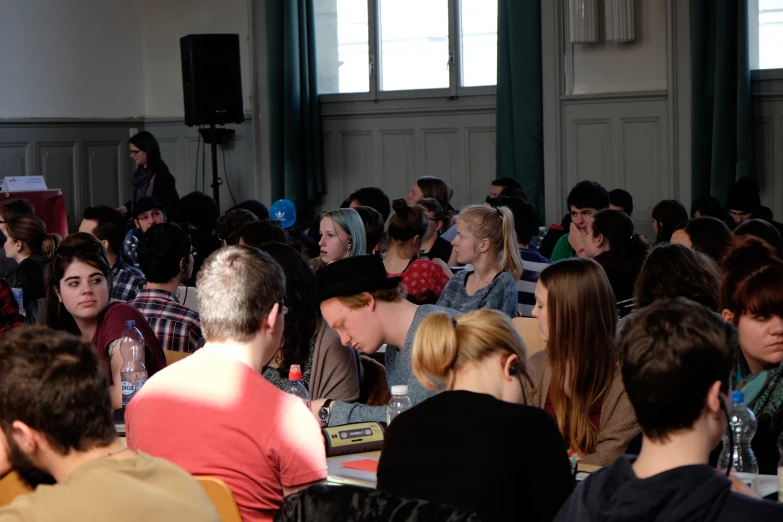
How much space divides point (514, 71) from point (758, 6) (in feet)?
6.51

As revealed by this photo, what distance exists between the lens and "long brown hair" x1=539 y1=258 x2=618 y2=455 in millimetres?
3100

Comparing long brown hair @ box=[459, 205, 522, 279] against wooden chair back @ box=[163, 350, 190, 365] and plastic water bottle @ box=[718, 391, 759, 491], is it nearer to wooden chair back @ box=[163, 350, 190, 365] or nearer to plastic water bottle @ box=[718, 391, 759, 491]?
wooden chair back @ box=[163, 350, 190, 365]

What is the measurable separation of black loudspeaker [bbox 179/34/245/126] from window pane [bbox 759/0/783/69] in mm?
4596

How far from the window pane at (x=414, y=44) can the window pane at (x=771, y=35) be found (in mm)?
2737

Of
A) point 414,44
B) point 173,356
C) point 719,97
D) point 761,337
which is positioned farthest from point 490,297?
point 414,44

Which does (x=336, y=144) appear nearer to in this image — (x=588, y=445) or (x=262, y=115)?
(x=262, y=115)

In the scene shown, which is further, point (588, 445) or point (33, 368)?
point (588, 445)

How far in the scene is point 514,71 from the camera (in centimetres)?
902

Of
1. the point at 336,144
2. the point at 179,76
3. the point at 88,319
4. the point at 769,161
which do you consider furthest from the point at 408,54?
the point at 88,319

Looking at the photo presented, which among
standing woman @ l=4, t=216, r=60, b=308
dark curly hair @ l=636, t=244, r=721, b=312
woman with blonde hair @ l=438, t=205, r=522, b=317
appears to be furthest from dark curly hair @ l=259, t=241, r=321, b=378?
standing woman @ l=4, t=216, r=60, b=308

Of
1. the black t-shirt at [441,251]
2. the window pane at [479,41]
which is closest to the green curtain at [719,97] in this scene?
the window pane at [479,41]

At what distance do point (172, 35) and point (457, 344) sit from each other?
919 centimetres

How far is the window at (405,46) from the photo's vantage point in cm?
957

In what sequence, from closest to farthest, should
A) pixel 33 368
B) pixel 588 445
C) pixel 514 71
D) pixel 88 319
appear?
pixel 33 368, pixel 588 445, pixel 88 319, pixel 514 71
